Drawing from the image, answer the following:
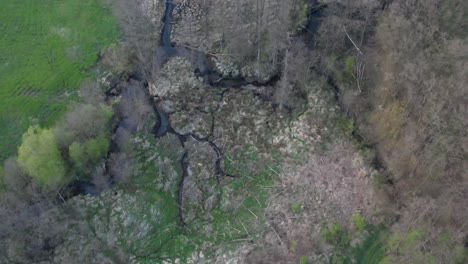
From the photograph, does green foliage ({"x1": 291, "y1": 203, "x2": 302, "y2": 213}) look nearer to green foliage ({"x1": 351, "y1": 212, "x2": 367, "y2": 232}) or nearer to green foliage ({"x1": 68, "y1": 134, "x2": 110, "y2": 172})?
green foliage ({"x1": 351, "y1": 212, "x2": 367, "y2": 232})

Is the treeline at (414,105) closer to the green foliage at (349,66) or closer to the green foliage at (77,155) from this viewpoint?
the green foliage at (349,66)

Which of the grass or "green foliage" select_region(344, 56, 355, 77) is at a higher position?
"green foliage" select_region(344, 56, 355, 77)

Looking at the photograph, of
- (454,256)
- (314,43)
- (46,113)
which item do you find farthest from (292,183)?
(46,113)

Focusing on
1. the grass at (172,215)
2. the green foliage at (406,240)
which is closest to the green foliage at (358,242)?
the green foliage at (406,240)

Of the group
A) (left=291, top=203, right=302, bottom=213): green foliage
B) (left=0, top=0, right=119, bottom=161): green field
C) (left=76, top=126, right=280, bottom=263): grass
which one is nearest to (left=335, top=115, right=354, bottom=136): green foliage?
(left=76, top=126, right=280, bottom=263): grass

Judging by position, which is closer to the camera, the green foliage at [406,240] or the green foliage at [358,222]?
the green foliage at [406,240]

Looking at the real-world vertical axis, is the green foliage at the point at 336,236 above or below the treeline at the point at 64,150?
below

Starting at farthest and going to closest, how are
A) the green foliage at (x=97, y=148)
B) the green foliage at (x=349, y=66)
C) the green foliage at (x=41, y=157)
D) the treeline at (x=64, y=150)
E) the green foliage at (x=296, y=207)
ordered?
the green foliage at (x=349, y=66), the green foliage at (x=296, y=207), the green foliage at (x=97, y=148), the treeline at (x=64, y=150), the green foliage at (x=41, y=157)
